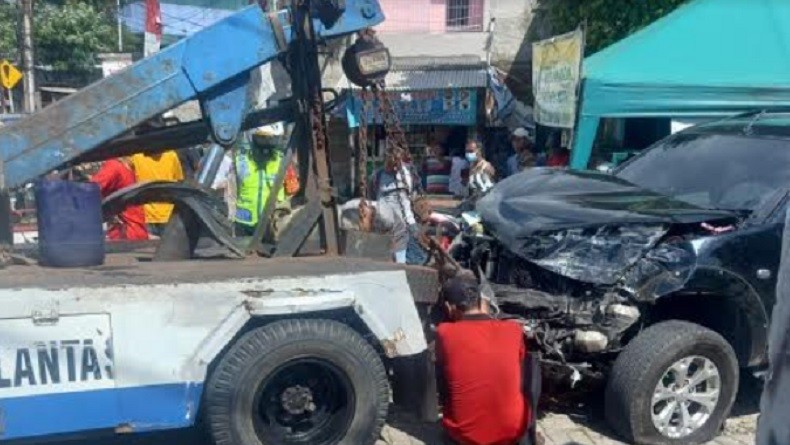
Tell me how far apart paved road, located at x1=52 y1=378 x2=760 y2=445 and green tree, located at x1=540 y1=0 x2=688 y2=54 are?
10649 millimetres

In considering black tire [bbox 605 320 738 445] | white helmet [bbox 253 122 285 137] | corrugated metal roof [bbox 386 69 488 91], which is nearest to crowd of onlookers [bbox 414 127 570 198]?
corrugated metal roof [bbox 386 69 488 91]

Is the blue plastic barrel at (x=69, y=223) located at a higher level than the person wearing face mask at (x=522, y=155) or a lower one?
higher

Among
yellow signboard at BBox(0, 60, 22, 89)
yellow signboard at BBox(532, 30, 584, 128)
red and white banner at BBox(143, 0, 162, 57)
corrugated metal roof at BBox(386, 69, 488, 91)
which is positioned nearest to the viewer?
yellow signboard at BBox(532, 30, 584, 128)

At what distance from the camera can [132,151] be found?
16.6 ft

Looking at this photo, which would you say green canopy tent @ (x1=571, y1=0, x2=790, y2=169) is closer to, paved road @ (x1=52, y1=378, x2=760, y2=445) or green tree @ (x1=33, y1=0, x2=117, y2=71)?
paved road @ (x1=52, y1=378, x2=760, y2=445)

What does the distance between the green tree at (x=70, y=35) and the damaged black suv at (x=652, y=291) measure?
66.3 feet

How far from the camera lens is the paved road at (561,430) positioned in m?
4.91

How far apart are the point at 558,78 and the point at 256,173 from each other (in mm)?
4830

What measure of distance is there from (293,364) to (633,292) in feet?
6.43

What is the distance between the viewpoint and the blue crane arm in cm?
444

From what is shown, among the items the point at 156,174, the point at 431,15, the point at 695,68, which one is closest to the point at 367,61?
the point at 156,174

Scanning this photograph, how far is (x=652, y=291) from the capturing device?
5.07m

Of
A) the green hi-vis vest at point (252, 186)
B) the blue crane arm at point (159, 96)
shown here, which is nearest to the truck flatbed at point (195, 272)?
the blue crane arm at point (159, 96)

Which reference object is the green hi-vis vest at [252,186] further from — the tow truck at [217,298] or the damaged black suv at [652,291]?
the damaged black suv at [652,291]
